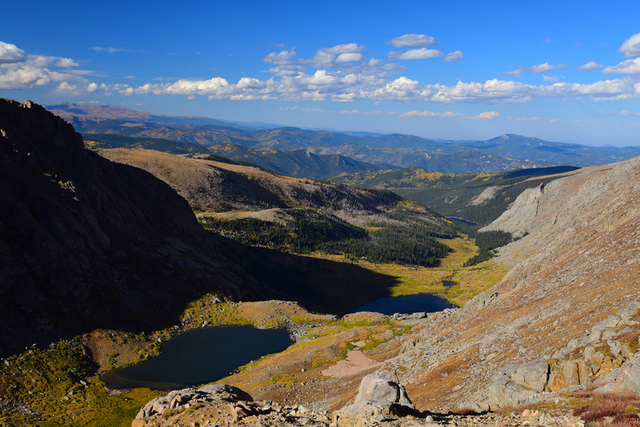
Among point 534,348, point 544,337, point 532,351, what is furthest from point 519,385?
point 544,337

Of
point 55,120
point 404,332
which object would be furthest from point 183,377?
point 55,120

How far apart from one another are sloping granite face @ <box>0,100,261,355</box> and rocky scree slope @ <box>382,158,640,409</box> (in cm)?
7326

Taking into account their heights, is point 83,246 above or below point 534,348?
below

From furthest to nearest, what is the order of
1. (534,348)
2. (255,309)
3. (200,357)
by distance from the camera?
1. (255,309)
2. (200,357)
3. (534,348)

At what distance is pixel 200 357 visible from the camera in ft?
295

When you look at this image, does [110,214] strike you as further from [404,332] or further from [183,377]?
[404,332]

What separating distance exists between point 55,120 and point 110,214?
33.4 metres

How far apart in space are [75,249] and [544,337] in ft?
326

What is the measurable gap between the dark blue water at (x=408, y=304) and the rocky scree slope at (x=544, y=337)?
283 feet

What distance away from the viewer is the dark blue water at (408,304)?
163 m

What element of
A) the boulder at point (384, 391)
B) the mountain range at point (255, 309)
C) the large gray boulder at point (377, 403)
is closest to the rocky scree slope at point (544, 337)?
the mountain range at point (255, 309)

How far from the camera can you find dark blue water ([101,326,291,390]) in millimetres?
77562

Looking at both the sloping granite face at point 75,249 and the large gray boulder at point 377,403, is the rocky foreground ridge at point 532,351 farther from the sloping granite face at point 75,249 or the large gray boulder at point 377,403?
the sloping granite face at point 75,249

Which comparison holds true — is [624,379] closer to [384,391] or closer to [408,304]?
[384,391]
